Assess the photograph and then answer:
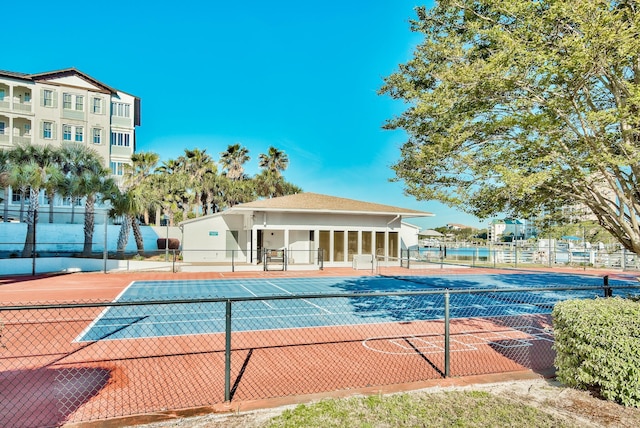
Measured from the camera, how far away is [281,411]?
472 cm

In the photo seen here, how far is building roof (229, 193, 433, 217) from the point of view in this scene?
26.8 metres

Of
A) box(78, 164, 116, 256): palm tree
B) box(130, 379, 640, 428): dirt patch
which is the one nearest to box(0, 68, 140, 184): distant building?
box(78, 164, 116, 256): palm tree

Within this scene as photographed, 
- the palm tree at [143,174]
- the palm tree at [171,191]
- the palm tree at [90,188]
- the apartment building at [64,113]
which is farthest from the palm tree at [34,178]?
the apartment building at [64,113]

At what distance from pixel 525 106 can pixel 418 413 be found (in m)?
5.23

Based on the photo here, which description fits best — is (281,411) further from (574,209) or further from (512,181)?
(574,209)

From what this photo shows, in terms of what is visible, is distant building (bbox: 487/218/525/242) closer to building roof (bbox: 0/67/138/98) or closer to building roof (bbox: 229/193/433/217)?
building roof (bbox: 229/193/433/217)

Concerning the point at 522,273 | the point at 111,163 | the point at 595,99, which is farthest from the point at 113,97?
the point at 595,99

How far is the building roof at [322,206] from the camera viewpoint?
88.0ft

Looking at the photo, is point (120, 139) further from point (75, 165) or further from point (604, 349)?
point (604, 349)

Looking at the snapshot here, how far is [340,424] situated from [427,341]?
4554mm

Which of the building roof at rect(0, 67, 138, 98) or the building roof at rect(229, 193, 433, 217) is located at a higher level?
the building roof at rect(0, 67, 138, 98)

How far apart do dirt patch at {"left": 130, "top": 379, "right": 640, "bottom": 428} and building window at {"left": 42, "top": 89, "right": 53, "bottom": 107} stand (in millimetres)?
42259

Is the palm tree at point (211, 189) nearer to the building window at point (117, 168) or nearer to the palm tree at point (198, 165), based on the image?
the palm tree at point (198, 165)

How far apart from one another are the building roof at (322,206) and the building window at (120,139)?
763 inches
